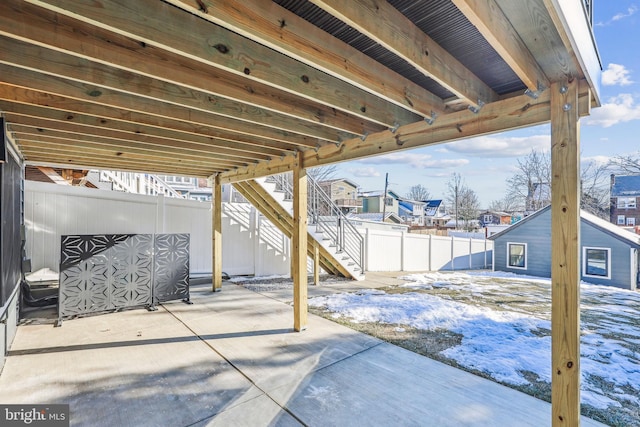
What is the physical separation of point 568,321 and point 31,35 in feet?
11.5

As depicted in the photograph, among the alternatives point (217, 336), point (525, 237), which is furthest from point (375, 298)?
point (525, 237)

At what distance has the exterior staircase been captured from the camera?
21.7 feet

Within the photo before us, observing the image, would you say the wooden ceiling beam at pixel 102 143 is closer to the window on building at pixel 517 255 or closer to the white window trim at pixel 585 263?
the window on building at pixel 517 255

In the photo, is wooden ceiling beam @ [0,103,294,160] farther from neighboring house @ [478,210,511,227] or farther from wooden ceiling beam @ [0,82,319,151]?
neighboring house @ [478,210,511,227]

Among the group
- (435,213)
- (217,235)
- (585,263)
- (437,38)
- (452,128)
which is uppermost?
(437,38)

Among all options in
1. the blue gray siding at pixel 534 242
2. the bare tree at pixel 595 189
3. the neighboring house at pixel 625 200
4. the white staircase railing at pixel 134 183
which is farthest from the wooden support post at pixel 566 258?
the neighboring house at pixel 625 200

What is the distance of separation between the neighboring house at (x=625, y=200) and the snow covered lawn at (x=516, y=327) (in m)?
24.2

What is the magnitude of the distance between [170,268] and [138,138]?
8.25ft

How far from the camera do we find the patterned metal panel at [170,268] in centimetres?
515

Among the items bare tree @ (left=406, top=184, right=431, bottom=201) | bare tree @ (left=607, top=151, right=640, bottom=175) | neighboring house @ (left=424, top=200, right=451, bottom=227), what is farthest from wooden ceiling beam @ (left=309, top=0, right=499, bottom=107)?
bare tree @ (left=406, top=184, right=431, bottom=201)

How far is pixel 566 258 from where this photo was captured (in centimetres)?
199

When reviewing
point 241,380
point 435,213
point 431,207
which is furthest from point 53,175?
point 431,207

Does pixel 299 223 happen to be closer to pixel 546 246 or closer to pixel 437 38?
pixel 437 38

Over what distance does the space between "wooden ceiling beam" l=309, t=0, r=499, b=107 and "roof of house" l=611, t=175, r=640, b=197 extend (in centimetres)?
3291
